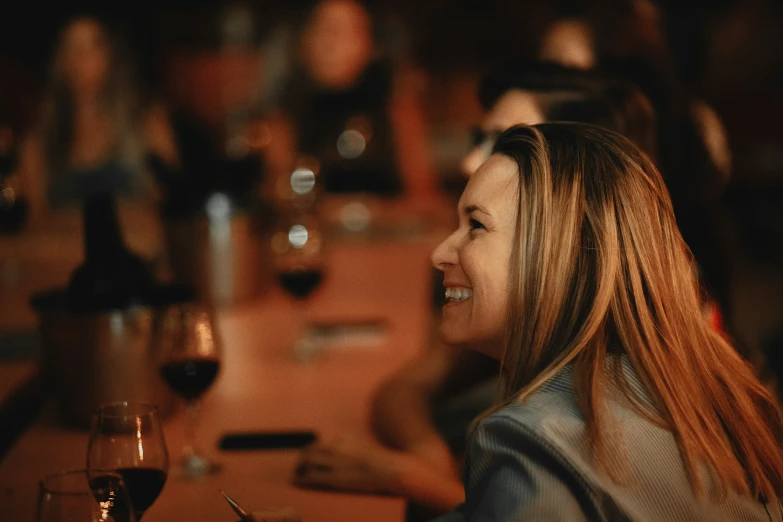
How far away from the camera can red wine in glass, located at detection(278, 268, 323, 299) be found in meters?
1.84

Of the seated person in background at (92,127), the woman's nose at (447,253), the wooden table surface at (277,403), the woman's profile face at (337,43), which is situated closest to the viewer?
the woman's nose at (447,253)

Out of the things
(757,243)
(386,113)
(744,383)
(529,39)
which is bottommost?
(757,243)

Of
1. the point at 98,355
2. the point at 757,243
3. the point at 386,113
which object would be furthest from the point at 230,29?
the point at 98,355


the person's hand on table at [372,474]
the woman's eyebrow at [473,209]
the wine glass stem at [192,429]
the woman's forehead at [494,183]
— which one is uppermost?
the woman's forehead at [494,183]

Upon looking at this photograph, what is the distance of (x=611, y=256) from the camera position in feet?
3.03

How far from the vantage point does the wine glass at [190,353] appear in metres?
1.31

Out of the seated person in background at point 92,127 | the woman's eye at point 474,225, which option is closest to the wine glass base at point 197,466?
the woman's eye at point 474,225

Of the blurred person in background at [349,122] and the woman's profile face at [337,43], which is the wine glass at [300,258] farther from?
the woman's profile face at [337,43]

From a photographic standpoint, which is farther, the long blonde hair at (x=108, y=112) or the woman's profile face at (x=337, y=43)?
the woman's profile face at (x=337, y=43)

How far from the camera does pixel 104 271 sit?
1.37 metres

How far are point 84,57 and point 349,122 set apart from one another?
1.26m

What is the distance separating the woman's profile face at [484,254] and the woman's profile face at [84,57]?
3564 mm

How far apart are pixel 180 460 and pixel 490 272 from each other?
1.96 ft

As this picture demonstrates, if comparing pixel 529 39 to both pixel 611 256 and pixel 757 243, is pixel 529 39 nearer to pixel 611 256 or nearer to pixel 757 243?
pixel 757 243
